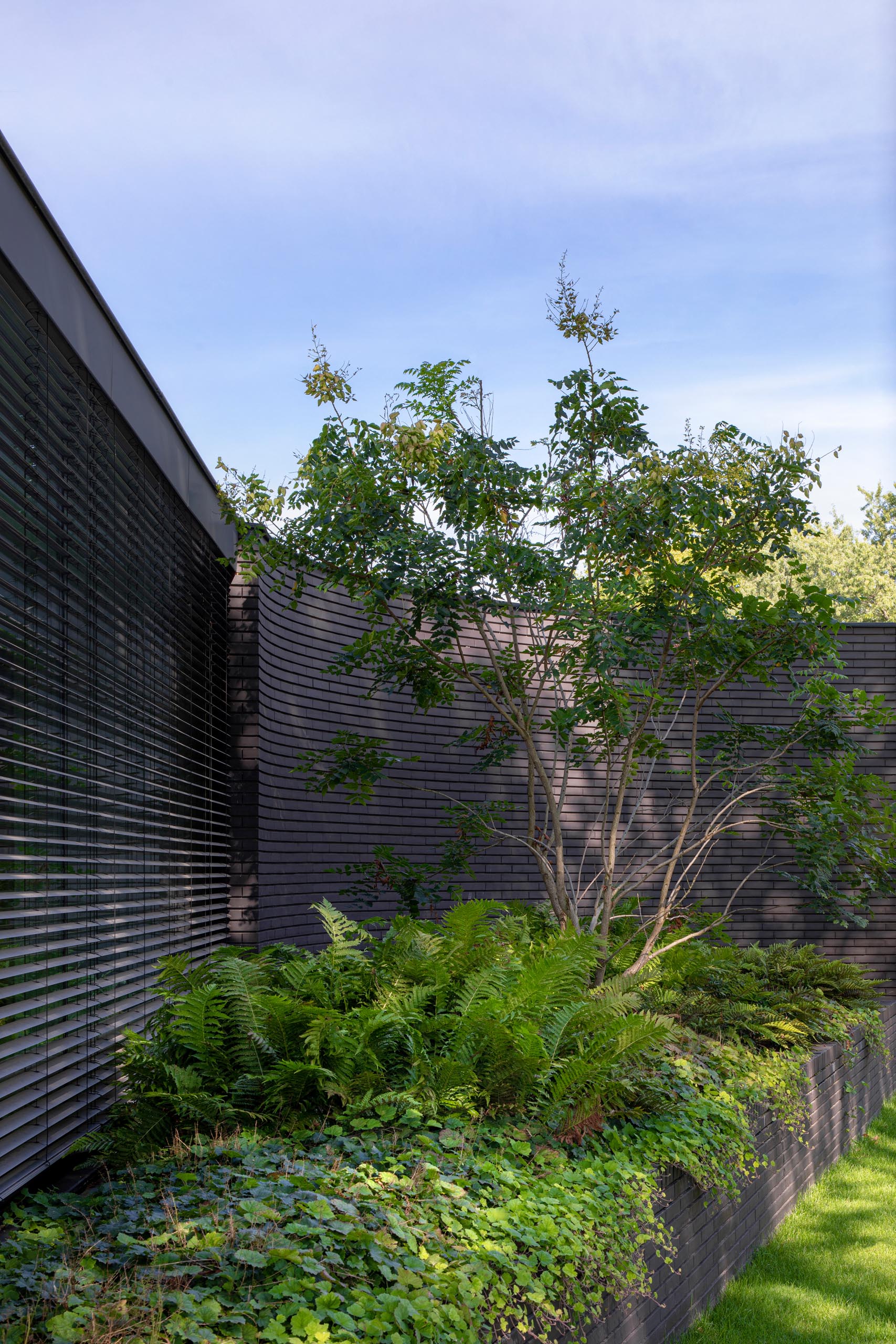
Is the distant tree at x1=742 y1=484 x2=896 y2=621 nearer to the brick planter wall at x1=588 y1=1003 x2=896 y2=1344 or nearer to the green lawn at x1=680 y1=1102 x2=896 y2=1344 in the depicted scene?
the brick planter wall at x1=588 y1=1003 x2=896 y2=1344

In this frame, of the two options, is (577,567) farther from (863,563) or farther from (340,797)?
(863,563)

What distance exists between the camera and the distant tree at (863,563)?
108 feet

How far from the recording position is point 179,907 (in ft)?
15.7

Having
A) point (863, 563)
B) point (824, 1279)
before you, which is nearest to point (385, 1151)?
point (824, 1279)

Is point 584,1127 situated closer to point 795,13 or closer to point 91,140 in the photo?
point 795,13

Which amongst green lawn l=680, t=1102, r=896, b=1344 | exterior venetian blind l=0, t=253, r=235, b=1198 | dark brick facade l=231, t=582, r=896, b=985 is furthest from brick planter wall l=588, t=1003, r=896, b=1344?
dark brick facade l=231, t=582, r=896, b=985

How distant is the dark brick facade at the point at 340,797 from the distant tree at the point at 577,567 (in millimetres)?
511

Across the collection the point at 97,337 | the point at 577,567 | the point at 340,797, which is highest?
the point at 97,337

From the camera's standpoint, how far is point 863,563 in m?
35.1

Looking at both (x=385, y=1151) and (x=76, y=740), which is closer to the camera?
(x=385, y=1151)

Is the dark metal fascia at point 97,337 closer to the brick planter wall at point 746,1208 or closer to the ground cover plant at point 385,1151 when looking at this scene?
the ground cover plant at point 385,1151

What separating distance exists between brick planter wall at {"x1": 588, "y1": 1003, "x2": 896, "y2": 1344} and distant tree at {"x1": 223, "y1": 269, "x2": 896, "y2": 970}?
1.11 metres

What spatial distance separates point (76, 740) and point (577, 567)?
3.58 m

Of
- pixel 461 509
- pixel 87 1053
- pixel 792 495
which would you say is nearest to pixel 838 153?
pixel 792 495
